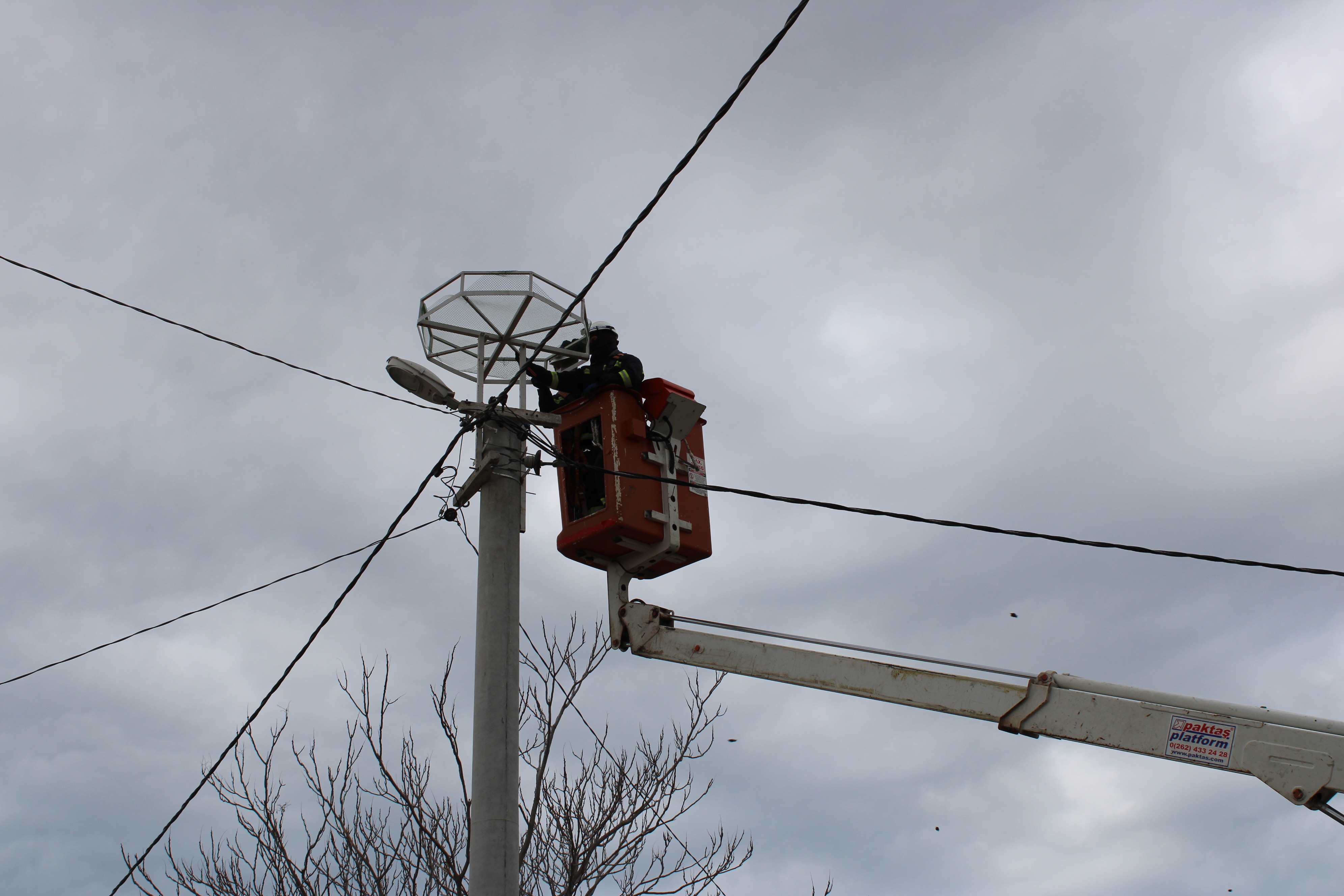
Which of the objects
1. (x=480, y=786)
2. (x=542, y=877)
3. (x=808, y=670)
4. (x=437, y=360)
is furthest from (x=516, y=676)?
(x=542, y=877)

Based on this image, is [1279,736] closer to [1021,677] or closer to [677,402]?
[1021,677]

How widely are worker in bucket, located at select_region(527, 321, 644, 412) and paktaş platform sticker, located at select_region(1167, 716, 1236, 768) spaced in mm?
4046

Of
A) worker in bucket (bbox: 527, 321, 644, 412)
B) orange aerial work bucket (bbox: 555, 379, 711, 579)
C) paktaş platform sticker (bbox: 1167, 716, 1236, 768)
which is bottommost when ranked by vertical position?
paktaş platform sticker (bbox: 1167, 716, 1236, 768)

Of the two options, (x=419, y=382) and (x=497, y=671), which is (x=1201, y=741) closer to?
(x=497, y=671)

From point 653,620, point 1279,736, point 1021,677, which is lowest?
point 1279,736

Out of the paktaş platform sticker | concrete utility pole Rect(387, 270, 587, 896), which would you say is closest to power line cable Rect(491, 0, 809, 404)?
concrete utility pole Rect(387, 270, 587, 896)

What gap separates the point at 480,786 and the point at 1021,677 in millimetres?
2996

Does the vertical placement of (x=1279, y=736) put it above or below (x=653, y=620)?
below

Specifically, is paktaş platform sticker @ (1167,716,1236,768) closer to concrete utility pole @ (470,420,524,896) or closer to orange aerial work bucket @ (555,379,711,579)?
orange aerial work bucket @ (555,379,711,579)

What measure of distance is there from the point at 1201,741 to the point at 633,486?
369 cm

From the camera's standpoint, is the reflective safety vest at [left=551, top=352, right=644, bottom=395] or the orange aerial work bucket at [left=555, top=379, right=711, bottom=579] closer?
the orange aerial work bucket at [left=555, top=379, right=711, bottom=579]

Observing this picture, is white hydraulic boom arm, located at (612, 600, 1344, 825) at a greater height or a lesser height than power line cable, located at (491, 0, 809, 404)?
lesser

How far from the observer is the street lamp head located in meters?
6.94

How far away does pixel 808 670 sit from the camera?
680 cm
